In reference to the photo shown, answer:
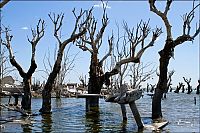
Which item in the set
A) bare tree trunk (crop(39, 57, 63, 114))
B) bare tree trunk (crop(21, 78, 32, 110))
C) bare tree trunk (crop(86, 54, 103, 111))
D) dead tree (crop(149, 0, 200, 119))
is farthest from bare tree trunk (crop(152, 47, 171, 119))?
bare tree trunk (crop(21, 78, 32, 110))

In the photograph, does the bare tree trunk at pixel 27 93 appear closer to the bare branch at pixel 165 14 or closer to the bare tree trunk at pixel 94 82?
the bare tree trunk at pixel 94 82

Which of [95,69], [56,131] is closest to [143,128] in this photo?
[56,131]

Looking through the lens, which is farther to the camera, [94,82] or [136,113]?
[94,82]

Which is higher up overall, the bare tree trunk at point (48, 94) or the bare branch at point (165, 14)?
the bare branch at point (165, 14)

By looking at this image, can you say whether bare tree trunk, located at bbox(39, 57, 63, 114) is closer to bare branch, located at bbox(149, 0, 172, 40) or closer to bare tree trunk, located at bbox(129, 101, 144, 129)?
bare branch, located at bbox(149, 0, 172, 40)

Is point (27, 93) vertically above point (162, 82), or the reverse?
point (162, 82)

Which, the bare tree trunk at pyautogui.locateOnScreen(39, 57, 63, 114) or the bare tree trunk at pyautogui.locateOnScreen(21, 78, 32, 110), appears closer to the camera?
the bare tree trunk at pyautogui.locateOnScreen(39, 57, 63, 114)

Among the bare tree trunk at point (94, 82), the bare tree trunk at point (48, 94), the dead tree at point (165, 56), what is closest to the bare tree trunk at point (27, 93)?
the bare tree trunk at point (48, 94)

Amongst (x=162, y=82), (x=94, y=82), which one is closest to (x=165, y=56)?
(x=162, y=82)

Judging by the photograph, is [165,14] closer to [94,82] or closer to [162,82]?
[162,82]

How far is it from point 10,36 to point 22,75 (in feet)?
10.6

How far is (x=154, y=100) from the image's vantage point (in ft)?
58.1

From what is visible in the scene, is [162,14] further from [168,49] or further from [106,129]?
[106,129]

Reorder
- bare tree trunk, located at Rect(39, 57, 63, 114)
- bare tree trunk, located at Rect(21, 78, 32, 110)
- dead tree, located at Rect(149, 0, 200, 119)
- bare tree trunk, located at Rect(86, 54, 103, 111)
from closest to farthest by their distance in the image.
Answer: dead tree, located at Rect(149, 0, 200, 119) < bare tree trunk, located at Rect(39, 57, 63, 114) < bare tree trunk, located at Rect(21, 78, 32, 110) < bare tree trunk, located at Rect(86, 54, 103, 111)
